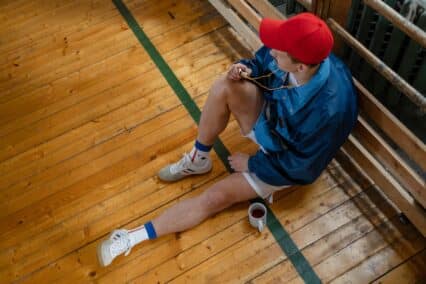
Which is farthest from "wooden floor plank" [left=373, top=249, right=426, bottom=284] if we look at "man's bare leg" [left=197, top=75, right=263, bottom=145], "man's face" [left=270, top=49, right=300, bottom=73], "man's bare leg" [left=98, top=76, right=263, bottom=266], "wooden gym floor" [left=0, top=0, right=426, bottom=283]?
"man's face" [left=270, top=49, right=300, bottom=73]

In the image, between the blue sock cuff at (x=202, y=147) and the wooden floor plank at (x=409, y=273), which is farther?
the blue sock cuff at (x=202, y=147)

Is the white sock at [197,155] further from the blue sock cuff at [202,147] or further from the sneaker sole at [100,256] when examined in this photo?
the sneaker sole at [100,256]

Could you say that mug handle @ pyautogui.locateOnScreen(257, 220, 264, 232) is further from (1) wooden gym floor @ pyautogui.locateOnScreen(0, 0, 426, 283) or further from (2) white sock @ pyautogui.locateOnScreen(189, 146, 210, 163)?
(2) white sock @ pyautogui.locateOnScreen(189, 146, 210, 163)

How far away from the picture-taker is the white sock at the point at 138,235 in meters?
1.81

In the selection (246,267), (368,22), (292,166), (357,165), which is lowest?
(246,267)

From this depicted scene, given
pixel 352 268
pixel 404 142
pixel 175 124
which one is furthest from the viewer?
pixel 175 124

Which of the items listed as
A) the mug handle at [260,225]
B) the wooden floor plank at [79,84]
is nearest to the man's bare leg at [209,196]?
the mug handle at [260,225]

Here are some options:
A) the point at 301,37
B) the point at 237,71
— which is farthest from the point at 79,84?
the point at 301,37

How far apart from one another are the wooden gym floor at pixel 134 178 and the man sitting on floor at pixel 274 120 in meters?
0.10

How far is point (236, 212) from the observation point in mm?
1898

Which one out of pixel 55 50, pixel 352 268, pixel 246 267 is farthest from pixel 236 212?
pixel 55 50

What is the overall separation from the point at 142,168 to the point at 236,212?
21.7 inches

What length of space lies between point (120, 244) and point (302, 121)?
37.4 inches

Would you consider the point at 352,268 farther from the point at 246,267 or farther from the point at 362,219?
the point at 246,267
